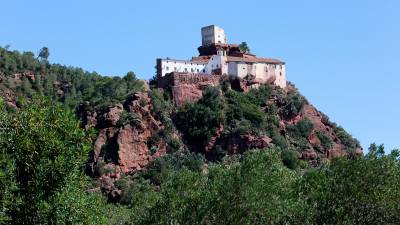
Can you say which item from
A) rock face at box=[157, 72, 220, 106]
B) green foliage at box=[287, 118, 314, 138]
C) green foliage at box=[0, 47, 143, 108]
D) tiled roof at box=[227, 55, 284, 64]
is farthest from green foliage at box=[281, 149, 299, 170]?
green foliage at box=[0, 47, 143, 108]

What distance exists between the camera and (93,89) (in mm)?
108250

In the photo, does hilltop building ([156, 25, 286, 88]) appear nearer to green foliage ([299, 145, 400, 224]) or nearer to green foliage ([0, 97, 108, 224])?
green foliage ([299, 145, 400, 224])

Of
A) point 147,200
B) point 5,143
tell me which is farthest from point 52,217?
point 147,200

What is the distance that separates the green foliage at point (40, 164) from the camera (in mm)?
20875

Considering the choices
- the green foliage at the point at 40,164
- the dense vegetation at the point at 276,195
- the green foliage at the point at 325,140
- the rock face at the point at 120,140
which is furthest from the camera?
the green foliage at the point at 325,140

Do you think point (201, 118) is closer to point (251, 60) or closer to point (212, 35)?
point (251, 60)

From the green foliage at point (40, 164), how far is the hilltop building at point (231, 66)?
254 feet

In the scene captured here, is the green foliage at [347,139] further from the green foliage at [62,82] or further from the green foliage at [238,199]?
the green foliage at [238,199]

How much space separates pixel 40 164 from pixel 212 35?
9253 cm

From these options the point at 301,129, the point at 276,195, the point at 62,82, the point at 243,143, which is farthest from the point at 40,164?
the point at 62,82

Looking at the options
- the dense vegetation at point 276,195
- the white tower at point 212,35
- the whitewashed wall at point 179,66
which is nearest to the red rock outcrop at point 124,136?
the whitewashed wall at point 179,66

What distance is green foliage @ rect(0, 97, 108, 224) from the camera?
20.9 m

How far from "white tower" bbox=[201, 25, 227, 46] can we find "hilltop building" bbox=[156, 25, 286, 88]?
3.04 m

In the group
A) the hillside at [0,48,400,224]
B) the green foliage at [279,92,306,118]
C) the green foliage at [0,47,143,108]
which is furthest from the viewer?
the green foliage at [0,47,143,108]
